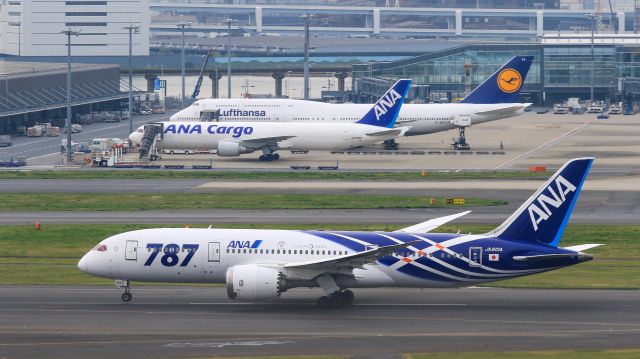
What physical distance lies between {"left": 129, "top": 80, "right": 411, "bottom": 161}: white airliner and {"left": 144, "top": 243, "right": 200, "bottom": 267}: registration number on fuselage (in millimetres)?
70249

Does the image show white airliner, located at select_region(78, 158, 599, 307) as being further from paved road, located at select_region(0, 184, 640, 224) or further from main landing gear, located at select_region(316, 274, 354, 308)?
paved road, located at select_region(0, 184, 640, 224)

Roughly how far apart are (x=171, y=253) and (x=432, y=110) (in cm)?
9305

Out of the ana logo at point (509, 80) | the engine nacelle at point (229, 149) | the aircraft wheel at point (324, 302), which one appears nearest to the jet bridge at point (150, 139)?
the engine nacelle at point (229, 149)

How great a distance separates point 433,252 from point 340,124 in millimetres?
74270

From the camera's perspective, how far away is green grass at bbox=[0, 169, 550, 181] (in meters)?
108

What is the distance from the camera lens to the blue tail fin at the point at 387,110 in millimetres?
129625

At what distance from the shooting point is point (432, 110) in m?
145

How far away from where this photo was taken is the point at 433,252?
54.8m

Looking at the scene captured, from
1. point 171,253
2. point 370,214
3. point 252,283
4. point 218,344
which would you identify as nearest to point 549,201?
point 252,283

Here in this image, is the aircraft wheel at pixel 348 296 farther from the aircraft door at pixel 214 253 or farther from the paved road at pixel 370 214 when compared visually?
the paved road at pixel 370 214

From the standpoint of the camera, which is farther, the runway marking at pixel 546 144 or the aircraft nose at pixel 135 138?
the aircraft nose at pixel 135 138

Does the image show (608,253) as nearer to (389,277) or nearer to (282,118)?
(389,277)

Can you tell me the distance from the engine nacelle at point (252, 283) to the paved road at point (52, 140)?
3062 inches

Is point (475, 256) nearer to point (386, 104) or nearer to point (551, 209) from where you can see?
point (551, 209)
